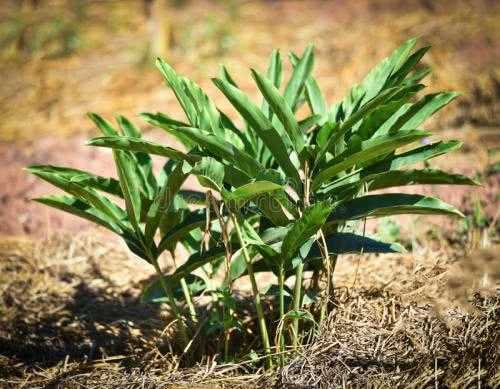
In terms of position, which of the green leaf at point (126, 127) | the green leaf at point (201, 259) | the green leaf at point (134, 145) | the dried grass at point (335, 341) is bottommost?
the dried grass at point (335, 341)

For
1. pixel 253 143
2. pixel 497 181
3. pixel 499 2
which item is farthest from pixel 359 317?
pixel 499 2

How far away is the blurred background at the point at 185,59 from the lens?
3008 mm

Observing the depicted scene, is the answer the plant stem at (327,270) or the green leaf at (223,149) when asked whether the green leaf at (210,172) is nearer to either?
the green leaf at (223,149)

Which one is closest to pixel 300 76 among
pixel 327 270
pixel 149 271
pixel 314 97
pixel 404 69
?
pixel 314 97

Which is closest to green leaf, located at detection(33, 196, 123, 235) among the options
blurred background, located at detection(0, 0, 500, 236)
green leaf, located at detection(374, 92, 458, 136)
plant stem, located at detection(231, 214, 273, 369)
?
plant stem, located at detection(231, 214, 273, 369)

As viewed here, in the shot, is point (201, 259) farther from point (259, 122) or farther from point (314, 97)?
point (314, 97)

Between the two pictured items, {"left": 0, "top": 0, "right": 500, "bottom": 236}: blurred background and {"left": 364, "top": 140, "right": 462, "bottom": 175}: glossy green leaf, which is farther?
{"left": 0, "top": 0, "right": 500, "bottom": 236}: blurred background

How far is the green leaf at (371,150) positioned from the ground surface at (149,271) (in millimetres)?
382

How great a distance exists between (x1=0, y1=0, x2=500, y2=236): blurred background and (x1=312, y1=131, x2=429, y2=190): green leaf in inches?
45.0

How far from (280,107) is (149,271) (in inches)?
52.0

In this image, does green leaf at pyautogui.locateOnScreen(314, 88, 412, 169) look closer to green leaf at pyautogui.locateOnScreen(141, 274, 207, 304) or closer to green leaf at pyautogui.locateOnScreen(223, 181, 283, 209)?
green leaf at pyautogui.locateOnScreen(223, 181, 283, 209)

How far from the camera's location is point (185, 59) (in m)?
4.77

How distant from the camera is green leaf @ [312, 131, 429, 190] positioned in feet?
3.35

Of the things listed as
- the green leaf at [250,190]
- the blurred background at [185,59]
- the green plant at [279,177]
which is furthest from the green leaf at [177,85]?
the blurred background at [185,59]
